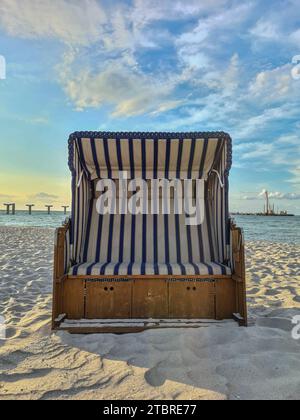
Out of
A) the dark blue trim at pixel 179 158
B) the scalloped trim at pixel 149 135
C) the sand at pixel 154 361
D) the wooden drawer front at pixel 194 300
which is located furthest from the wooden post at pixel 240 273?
the dark blue trim at pixel 179 158

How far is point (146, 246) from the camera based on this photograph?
3936mm

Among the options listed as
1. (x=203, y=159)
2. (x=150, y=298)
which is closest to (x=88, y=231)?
(x=150, y=298)

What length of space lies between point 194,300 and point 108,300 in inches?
35.1

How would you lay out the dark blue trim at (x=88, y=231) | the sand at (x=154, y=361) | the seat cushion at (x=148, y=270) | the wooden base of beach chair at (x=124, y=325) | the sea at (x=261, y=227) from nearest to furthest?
the sand at (x=154, y=361) < the wooden base of beach chair at (x=124, y=325) < the seat cushion at (x=148, y=270) < the dark blue trim at (x=88, y=231) < the sea at (x=261, y=227)

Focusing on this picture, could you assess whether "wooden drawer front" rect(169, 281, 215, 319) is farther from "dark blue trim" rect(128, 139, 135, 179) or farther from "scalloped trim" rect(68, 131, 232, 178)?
"dark blue trim" rect(128, 139, 135, 179)

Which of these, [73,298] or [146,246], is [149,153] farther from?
[73,298]

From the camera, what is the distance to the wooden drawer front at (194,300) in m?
3.23

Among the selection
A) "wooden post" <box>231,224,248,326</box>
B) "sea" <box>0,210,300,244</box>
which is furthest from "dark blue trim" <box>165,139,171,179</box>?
"sea" <box>0,210,300,244</box>

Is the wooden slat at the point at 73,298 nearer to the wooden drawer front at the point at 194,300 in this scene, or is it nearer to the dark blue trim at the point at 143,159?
the wooden drawer front at the point at 194,300

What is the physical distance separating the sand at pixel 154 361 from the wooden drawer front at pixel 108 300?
0.38 meters

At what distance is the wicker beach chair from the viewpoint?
A: 10.3ft

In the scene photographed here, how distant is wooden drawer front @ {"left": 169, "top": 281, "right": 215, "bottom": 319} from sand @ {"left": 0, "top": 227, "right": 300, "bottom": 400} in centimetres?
26
